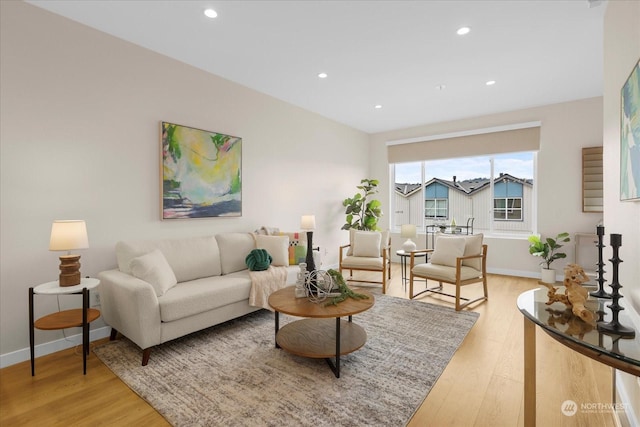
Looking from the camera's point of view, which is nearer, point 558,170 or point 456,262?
point 456,262

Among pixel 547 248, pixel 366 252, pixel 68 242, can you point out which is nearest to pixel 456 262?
pixel 366 252

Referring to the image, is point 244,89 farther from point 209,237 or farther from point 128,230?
point 128,230

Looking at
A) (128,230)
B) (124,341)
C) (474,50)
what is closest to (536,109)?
(474,50)

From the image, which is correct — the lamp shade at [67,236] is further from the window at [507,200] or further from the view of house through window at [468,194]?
the window at [507,200]

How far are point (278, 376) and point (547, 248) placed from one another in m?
4.61

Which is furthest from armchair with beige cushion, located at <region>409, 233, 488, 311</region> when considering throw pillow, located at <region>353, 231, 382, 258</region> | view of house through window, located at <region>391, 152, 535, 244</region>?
view of house through window, located at <region>391, 152, 535, 244</region>

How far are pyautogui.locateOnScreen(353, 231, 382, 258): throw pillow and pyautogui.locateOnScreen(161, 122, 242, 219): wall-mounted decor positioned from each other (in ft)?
5.99

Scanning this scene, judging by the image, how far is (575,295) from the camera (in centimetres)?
141

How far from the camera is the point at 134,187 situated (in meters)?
3.12

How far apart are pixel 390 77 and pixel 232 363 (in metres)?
3.62

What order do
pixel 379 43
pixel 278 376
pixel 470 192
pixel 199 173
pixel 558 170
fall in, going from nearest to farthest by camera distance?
pixel 278 376, pixel 379 43, pixel 199 173, pixel 558 170, pixel 470 192

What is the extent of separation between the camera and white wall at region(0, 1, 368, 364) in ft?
7.93

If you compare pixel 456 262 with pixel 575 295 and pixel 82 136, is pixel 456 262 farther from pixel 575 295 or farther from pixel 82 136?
pixel 82 136

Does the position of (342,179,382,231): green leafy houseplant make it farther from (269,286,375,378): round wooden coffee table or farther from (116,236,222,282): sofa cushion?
(269,286,375,378): round wooden coffee table
